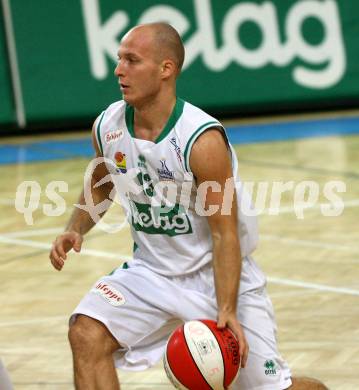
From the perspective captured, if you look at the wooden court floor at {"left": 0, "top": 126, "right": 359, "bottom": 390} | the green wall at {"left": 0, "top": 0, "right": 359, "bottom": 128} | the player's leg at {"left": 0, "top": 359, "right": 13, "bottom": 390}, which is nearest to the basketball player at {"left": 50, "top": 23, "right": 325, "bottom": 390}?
the player's leg at {"left": 0, "top": 359, "right": 13, "bottom": 390}

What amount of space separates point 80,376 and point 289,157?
317 inches

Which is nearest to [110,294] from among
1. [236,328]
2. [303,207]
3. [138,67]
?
[236,328]

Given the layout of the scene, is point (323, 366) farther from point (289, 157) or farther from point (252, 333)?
point (289, 157)

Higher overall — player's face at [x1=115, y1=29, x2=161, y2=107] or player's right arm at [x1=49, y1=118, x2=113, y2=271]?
player's face at [x1=115, y1=29, x2=161, y2=107]

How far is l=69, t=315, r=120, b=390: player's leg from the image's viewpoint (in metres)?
5.18

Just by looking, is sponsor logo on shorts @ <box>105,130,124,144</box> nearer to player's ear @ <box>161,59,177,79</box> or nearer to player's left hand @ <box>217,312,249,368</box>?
player's ear @ <box>161,59,177,79</box>

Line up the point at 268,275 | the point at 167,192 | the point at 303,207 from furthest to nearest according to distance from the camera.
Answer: the point at 303,207
the point at 268,275
the point at 167,192

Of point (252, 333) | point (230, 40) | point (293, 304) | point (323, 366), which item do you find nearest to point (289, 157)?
point (230, 40)

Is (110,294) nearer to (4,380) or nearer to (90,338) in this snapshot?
(90,338)

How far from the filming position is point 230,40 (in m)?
15.2

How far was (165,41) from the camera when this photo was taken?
17.5 ft

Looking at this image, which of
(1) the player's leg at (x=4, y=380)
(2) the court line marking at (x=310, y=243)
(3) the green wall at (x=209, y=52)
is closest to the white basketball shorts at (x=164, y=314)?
(1) the player's leg at (x=4, y=380)

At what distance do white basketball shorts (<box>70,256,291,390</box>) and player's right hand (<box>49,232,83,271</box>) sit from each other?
21 centimetres

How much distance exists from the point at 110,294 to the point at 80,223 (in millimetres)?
502
